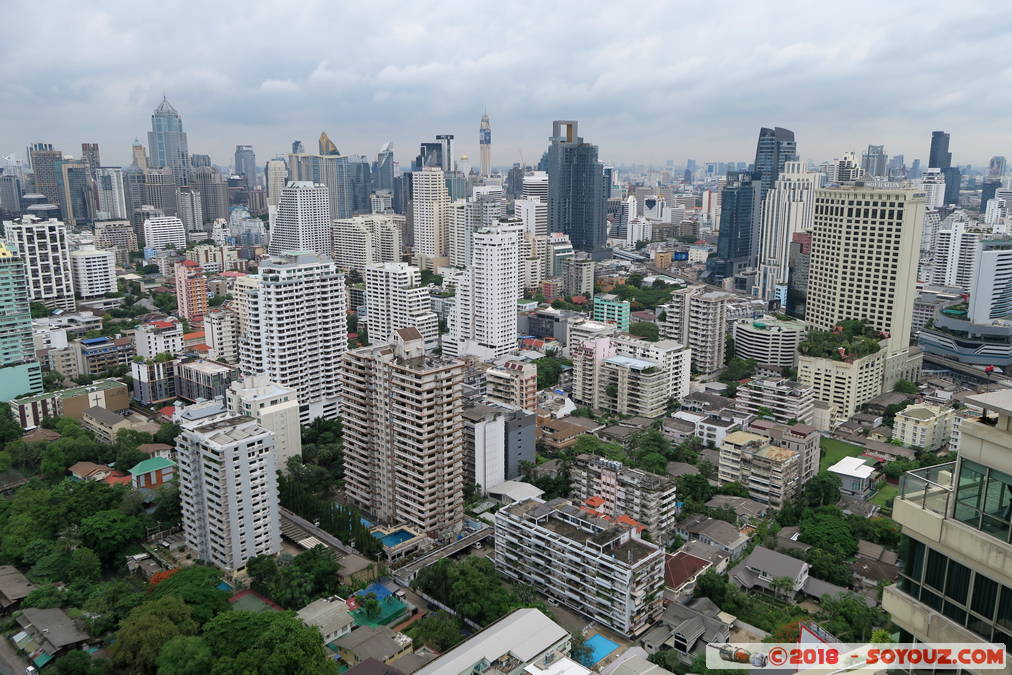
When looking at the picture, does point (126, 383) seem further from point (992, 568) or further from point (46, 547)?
point (992, 568)

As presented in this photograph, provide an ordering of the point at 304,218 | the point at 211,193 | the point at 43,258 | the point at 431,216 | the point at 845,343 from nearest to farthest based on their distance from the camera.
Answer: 1. the point at 845,343
2. the point at 43,258
3. the point at 431,216
4. the point at 304,218
5. the point at 211,193

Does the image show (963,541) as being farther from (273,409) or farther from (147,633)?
(273,409)

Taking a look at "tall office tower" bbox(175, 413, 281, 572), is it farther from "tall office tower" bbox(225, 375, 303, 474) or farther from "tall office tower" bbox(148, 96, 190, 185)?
"tall office tower" bbox(148, 96, 190, 185)

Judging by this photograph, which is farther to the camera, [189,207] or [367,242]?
[189,207]

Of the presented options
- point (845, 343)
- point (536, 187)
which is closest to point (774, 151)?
point (536, 187)

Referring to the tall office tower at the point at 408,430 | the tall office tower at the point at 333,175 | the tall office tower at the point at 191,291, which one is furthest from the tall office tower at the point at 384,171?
the tall office tower at the point at 408,430

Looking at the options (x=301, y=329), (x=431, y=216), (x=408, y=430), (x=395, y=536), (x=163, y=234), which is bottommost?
(x=395, y=536)
